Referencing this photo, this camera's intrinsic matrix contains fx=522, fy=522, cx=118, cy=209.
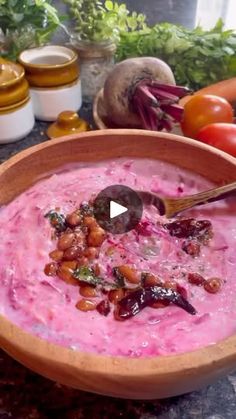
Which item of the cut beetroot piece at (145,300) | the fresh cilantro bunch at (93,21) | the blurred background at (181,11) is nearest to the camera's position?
the cut beetroot piece at (145,300)

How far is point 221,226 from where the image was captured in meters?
0.75

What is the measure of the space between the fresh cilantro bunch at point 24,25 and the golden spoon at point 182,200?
67 cm

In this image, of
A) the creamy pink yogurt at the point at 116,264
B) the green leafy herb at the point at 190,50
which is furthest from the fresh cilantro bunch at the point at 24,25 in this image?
the creamy pink yogurt at the point at 116,264

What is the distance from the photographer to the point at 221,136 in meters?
0.99

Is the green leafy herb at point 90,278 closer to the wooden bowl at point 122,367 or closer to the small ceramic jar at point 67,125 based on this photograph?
the wooden bowl at point 122,367

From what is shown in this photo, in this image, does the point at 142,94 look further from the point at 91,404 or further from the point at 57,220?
the point at 91,404

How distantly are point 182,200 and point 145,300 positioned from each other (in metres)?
A: 0.20

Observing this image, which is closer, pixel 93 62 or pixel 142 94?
pixel 142 94

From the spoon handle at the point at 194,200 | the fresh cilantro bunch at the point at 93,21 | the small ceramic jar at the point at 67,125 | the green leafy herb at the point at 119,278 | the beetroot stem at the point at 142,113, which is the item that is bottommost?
the small ceramic jar at the point at 67,125

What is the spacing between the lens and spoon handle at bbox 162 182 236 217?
29.0 inches

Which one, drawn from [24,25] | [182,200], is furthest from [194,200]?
[24,25]

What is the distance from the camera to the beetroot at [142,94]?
1.13 metres

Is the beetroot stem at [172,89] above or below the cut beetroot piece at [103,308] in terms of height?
above

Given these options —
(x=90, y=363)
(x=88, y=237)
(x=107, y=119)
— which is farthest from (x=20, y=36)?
(x=90, y=363)
